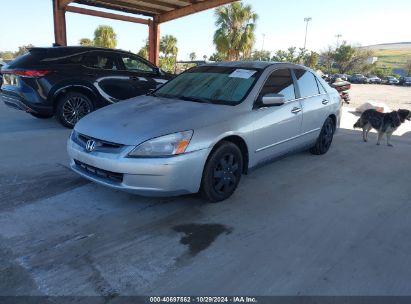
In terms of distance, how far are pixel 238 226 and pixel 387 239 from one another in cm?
136

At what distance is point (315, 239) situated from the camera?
313 centimetres

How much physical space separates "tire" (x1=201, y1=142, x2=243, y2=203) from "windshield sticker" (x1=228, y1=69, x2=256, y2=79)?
1.09 m

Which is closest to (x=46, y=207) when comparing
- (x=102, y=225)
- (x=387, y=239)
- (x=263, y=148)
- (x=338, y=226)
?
(x=102, y=225)

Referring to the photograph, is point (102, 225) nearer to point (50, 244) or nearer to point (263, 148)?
point (50, 244)

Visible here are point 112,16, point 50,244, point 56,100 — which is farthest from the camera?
point 112,16

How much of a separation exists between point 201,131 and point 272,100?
1084mm

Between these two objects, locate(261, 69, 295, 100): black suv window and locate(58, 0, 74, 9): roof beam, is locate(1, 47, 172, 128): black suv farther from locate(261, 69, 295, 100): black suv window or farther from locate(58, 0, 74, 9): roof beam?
locate(261, 69, 295, 100): black suv window

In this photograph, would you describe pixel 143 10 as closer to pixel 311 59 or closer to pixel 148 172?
pixel 148 172

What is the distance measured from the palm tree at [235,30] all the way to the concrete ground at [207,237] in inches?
947

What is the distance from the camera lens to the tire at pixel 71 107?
6.91m

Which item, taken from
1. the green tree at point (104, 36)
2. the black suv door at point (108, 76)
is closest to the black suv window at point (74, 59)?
the black suv door at point (108, 76)

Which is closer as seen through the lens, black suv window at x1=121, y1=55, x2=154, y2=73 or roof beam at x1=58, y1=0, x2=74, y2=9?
black suv window at x1=121, y1=55, x2=154, y2=73

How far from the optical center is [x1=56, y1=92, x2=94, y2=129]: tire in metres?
6.91

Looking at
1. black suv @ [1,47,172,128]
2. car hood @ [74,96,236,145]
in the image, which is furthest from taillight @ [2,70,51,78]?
car hood @ [74,96,236,145]
